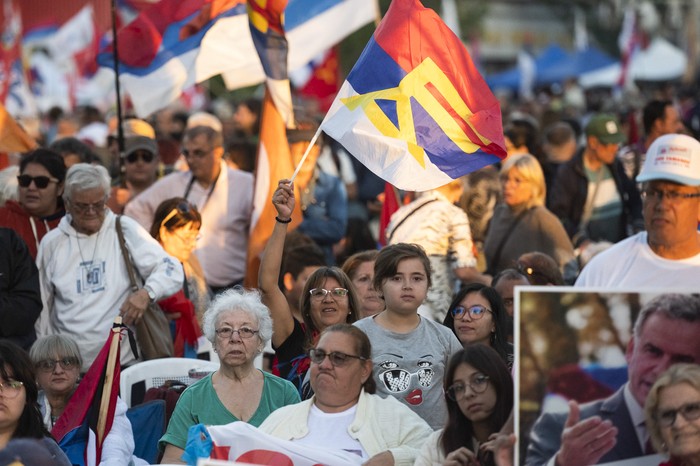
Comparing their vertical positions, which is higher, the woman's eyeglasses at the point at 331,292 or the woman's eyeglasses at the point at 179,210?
the woman's eyeglasses at the point at 179,210

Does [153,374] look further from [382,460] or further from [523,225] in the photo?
[523,225]

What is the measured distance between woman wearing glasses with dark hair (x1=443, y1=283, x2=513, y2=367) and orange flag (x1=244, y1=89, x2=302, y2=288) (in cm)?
264

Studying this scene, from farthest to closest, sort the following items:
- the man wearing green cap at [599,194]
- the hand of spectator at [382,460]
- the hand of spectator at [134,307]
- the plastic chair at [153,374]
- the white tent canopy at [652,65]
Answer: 1. the white tent canopy at [652,65]
2. the man wearing green cap at [599,194]
3. the hand of spectator at [134,307]
4. the plastic chair at [153,374]
5. the hand of spectator at [382,460]

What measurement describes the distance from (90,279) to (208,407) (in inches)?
66.8

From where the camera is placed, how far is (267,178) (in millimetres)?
9344

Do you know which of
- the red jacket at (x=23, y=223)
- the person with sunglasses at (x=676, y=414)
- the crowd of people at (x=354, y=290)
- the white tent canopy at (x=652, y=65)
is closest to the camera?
the person with sunglasses at (x=676, y=414)

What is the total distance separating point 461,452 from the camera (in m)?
4.84

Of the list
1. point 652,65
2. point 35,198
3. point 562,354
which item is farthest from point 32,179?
point 652,65

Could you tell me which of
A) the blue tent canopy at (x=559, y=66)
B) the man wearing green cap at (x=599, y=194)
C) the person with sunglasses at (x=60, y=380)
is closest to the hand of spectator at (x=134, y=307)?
the person with sunglasses at (x=60, y=380)

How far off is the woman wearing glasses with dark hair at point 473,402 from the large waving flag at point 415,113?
1998mm

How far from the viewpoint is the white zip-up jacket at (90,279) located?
24.8 feet

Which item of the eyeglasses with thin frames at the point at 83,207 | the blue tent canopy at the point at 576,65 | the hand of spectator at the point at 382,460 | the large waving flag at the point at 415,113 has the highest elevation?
the blue tent canopy at the point at 576,65

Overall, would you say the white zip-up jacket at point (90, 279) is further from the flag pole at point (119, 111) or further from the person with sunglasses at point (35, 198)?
the flag pole at point (119, 111)

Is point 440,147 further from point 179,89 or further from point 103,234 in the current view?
point 179,89
